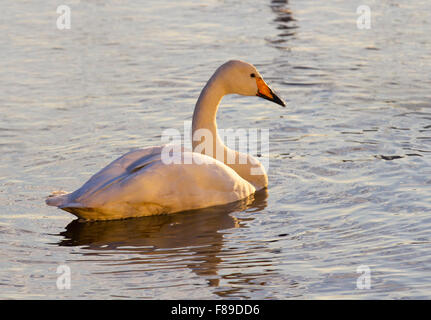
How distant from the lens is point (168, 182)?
814cm

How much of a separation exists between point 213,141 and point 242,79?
794 millimetres

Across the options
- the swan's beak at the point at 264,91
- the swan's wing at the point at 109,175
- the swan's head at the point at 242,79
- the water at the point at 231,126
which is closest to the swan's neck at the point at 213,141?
the swan's head at the point at 242,79

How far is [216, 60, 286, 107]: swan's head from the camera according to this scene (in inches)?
372

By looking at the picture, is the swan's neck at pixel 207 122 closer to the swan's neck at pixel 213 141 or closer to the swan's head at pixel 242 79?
the swan's neck at pixel 213 141

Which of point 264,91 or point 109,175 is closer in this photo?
point 109,175

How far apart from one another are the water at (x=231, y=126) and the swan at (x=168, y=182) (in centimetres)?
15

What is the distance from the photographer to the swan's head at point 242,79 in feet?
31.0

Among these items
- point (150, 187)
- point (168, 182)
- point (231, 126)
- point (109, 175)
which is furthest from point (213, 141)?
point (231, 126)

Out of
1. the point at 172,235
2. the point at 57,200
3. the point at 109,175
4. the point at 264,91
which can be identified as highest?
the point at 264,91

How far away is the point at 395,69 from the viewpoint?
1348cm

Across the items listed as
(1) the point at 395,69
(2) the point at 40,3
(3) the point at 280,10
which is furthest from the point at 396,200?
(2) the point at 40,3

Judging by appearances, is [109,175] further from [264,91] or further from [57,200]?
[264,91]

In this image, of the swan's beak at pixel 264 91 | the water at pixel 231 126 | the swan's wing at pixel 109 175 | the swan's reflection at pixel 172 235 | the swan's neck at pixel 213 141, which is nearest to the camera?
the water at pixel 231 126
